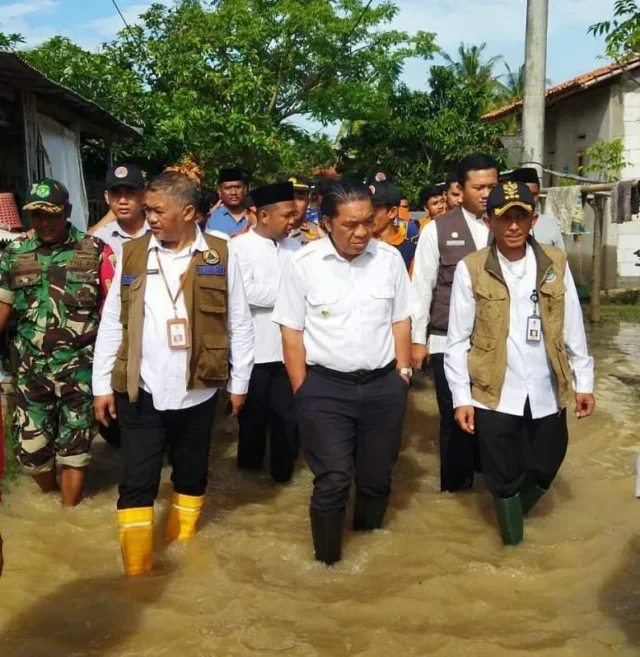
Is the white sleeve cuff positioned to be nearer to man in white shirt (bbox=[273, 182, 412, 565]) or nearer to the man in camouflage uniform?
man in white shirt (bbox=[273, 182, 412, 565])

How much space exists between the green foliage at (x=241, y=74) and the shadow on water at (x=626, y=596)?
35.3 ft

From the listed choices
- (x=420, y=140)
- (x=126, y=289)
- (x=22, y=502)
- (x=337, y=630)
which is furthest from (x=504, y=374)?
(x=420, y=140)

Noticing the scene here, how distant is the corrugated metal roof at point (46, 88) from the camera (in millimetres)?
7591

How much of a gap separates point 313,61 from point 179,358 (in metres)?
19.8

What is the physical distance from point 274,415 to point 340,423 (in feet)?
4.87

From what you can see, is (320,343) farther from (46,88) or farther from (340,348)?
(46,88)

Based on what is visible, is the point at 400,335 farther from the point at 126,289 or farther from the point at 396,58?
the point at 396,58

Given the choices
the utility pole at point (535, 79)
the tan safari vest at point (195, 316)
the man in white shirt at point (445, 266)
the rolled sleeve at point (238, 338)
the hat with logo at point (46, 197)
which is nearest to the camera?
the tan safari vest at point (195, 316)

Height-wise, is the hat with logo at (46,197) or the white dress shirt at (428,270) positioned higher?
the hat with logo at (46,197)

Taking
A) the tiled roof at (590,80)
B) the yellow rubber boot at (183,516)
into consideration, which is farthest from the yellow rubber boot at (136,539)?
the tiled roof at (590,80)

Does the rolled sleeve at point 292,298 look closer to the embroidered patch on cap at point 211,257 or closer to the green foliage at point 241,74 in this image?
the embroidered patch on cap at point 211,257

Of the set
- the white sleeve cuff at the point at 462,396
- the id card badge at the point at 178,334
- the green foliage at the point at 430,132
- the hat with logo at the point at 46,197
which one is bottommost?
the white sleeve cuff at the point at 462,396

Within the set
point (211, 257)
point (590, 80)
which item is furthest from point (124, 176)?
point (590, 80)

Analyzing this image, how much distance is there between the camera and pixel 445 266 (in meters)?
5.05
